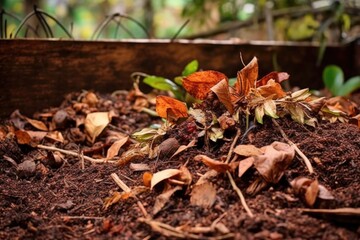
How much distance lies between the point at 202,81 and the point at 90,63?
0.87 m

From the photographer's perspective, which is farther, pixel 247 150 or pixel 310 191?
pixel 247 150

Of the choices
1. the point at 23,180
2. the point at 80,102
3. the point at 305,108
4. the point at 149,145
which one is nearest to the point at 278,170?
the point at 305,108

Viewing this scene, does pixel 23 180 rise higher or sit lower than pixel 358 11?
lower

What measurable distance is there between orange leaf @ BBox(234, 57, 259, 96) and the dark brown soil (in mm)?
134

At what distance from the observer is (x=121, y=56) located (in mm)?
2018

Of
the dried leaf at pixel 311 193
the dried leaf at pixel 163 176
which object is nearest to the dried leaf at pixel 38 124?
the dried leaf at pixel 163 176

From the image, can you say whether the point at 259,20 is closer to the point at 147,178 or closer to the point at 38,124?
the point at 38,124

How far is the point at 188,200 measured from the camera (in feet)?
3.19

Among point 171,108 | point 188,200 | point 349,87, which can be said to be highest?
point 171,108

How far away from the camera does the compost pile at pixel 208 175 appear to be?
0.87m

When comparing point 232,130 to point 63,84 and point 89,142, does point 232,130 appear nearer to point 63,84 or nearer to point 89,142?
point 89,142

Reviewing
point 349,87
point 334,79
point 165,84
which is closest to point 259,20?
point 334,79

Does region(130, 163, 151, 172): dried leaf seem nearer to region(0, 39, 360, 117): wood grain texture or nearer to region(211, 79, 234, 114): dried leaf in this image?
region(211, 79, 234, 114): dried leaf

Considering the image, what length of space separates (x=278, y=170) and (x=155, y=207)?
33 centimetres
